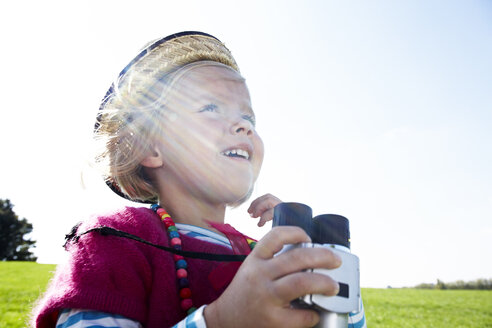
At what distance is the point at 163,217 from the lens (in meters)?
1.77

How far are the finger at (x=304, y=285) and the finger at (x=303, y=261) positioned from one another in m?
0.02

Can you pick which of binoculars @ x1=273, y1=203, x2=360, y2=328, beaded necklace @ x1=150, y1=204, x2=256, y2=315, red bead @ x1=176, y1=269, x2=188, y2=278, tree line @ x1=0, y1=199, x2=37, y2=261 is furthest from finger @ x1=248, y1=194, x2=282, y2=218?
tree line @ x1=0, y1=199, x2=37, y2=261

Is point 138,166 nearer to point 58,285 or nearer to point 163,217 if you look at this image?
point 163,217

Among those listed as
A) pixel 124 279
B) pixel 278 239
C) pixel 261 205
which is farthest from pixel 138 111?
pixel 278 239

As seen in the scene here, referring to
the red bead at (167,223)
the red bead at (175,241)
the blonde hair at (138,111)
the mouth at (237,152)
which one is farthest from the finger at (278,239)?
the blonde hair at (138,111)

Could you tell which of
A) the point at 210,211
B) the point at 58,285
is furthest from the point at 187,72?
the point at 58,285

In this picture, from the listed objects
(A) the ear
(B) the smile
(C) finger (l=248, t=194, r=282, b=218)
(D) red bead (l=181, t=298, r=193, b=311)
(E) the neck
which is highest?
(A) the ear

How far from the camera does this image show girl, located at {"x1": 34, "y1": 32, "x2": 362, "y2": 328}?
0.90m

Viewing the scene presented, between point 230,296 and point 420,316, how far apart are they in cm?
1129

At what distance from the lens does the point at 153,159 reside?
84.5 inches

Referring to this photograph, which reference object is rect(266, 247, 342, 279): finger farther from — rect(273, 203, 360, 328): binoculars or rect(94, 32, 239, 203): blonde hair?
rect(94, 32, 239, 203): blonde hair

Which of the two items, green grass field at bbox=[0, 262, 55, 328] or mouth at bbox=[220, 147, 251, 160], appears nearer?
mouth at bbox=[220, 147, 251, 160]

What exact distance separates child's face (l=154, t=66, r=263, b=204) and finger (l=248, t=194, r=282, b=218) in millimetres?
165

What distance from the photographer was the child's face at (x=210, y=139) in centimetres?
192
